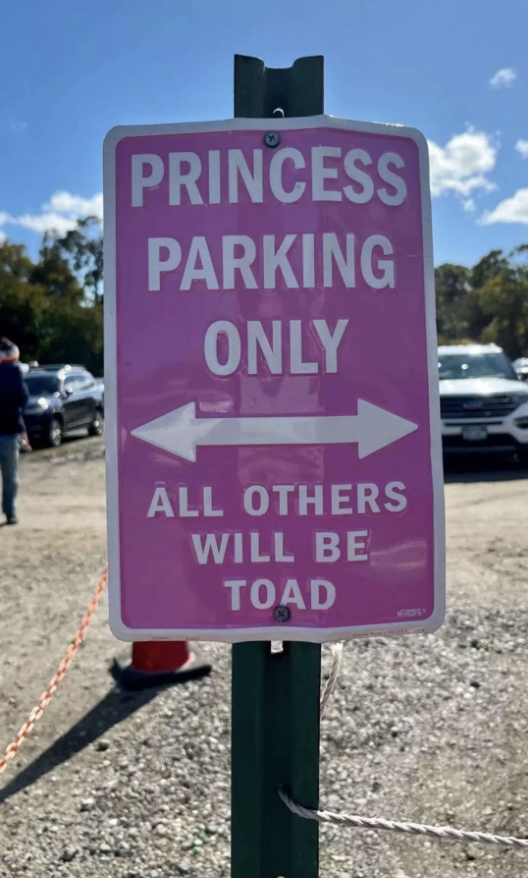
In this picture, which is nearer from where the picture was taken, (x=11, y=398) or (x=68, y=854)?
(x=68, y=854)

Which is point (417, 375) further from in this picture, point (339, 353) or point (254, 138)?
point (254, 138)

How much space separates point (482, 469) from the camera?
35.8ft

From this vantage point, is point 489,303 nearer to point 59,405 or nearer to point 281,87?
point 59,405

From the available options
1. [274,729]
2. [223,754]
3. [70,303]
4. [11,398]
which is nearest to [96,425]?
[11,398]

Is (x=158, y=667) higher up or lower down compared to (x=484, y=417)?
lower down

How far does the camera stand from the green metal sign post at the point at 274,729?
62.0 inches

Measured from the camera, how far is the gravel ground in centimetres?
263

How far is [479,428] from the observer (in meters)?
10.3

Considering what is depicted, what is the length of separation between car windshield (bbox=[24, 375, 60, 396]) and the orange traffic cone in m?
12.6

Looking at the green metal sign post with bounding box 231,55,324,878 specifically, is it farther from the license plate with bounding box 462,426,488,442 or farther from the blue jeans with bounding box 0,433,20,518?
the license plate with bounding box 462,426,488,442

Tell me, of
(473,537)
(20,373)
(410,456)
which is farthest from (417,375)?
(20,373)

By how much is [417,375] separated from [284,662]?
0.69 m

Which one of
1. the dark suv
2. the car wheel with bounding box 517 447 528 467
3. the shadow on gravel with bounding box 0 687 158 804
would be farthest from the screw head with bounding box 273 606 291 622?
the dark suv

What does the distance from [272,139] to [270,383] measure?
0.50m
